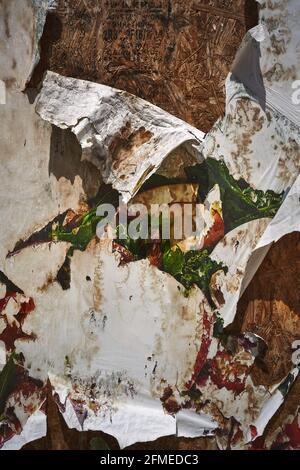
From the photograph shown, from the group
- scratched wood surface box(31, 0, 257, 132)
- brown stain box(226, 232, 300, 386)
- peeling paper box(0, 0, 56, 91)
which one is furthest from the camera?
peeling paper box(0, 0, 56, 91)

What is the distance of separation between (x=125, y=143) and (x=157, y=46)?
0.34 metres

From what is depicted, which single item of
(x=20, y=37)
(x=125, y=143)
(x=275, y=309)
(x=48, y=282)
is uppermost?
(x=20, y=37)

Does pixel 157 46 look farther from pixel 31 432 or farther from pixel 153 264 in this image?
pixel 31 432

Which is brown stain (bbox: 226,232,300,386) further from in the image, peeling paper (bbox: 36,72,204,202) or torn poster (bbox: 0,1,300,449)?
peeling paper (bbox: 36,72,204,202)

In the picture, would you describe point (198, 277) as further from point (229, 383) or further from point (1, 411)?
point (1, 411)

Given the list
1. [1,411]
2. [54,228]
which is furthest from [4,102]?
[1,411]

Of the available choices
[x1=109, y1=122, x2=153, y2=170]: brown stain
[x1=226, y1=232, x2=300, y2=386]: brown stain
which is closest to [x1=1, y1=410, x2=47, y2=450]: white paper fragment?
[x1=226, y1=232, x2=300, y2=386]: brown stain

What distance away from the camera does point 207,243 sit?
→ 2.57 meters

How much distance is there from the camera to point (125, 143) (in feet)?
8.69

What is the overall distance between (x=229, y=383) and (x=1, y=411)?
0.88m

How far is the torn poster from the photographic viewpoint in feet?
8.22

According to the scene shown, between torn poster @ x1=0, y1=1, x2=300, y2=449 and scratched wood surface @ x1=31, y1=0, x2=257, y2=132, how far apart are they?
2.3 inches

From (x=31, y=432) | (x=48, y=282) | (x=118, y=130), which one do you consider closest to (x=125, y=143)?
(x=118, y=130)

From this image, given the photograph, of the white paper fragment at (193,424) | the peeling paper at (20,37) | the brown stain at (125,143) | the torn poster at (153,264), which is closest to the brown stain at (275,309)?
the torn poster at (153,264)
